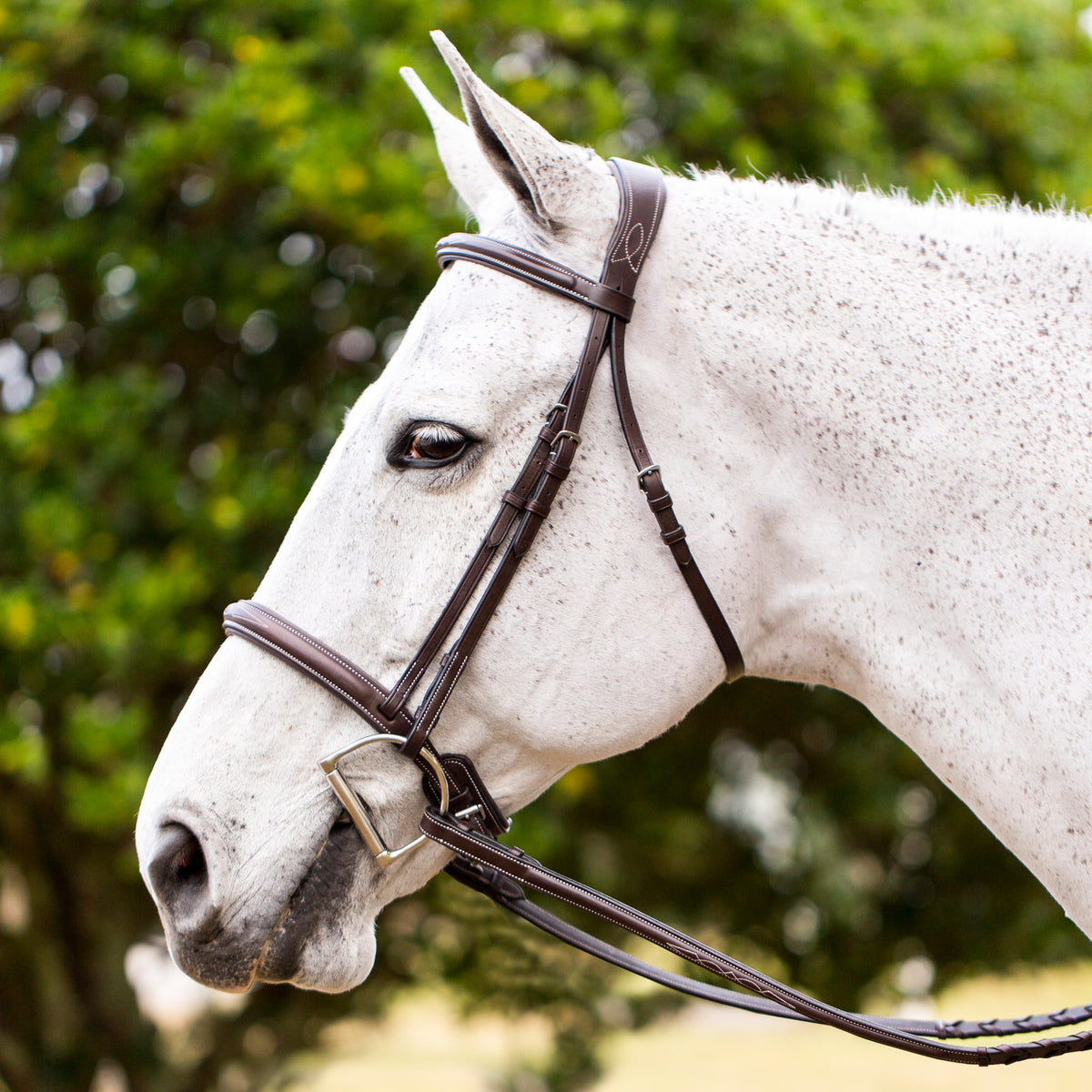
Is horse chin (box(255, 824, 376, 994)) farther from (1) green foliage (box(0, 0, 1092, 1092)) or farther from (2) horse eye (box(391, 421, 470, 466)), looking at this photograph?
(1) green foliage (box(0, 0, 1092, 1092))

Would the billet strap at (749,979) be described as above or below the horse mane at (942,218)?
below

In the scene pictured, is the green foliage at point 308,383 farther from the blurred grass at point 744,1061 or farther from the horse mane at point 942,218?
the blurred grass at point 744,1061

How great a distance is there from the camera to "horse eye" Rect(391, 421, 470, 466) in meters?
1.66

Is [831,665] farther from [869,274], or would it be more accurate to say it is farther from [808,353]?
[869,274]

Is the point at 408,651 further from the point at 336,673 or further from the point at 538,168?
the point at 538,168

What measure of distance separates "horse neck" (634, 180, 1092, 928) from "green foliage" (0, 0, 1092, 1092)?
213cm

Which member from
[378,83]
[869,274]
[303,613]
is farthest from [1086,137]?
[303,613]

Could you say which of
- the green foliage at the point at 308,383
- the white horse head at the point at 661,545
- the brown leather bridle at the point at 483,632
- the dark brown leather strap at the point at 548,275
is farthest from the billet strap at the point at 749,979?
the green foliage at the point at 308,383

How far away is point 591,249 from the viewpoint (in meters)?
1.76

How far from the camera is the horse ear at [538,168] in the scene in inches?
65.6

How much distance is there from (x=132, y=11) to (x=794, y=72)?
2966mm

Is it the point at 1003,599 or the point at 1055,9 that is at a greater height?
the point at 1003,599

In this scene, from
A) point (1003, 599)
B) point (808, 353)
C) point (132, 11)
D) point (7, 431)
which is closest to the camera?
point (1003, 599)

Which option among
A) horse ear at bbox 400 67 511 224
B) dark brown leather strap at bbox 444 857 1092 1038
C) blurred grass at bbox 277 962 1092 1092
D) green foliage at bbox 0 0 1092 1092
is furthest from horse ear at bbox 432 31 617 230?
blurred grass at bbox 277 962 1092 1092
